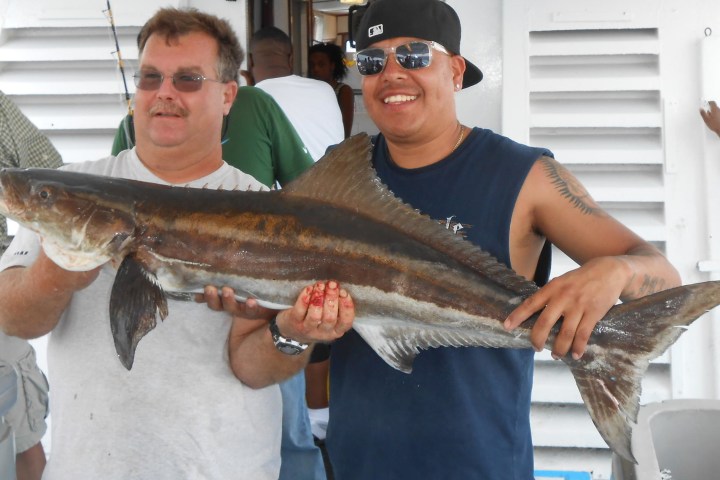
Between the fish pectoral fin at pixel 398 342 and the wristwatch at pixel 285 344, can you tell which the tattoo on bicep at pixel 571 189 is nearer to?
the fish pectoral fin at pixel 398 342

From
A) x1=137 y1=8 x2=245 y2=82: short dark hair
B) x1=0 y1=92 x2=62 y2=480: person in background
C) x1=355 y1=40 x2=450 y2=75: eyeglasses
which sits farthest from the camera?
x1=0 y1=92 x2=62 y2=480: person in background

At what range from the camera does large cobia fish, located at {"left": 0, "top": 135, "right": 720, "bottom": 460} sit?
1.87m

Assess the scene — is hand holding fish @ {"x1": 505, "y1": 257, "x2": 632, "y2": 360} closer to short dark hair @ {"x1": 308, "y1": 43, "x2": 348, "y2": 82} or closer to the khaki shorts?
the khaki shorts

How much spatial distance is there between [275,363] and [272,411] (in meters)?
0.28

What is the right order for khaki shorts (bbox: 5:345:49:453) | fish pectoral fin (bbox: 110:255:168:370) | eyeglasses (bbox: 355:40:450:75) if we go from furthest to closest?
khaki shorts (bbox: 5:345:49:453) → eyeglasses (bbox: 355:40:450:75) → fish pectoral fin (bbox: 110:255:168:370)

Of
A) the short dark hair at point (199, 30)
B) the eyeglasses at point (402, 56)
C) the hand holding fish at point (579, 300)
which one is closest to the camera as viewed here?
the hand holding fish at point (579, 300)

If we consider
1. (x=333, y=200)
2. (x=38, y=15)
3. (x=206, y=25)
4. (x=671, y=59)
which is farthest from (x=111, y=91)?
(x=671, y=59)

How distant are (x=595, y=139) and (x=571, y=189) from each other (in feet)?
5.93

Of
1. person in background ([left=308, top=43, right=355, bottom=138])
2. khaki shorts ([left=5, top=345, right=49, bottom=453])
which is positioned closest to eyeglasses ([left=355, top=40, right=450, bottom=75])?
khaki shorts ([left=5, top=345, right=49, bottom=453])

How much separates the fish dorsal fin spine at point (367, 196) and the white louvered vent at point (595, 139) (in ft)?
6.37

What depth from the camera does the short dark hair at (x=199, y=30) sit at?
2.30 meters

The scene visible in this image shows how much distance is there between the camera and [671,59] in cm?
358

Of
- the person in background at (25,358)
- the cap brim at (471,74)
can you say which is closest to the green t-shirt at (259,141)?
the person in background at (25,358)

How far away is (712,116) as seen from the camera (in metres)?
3.46
